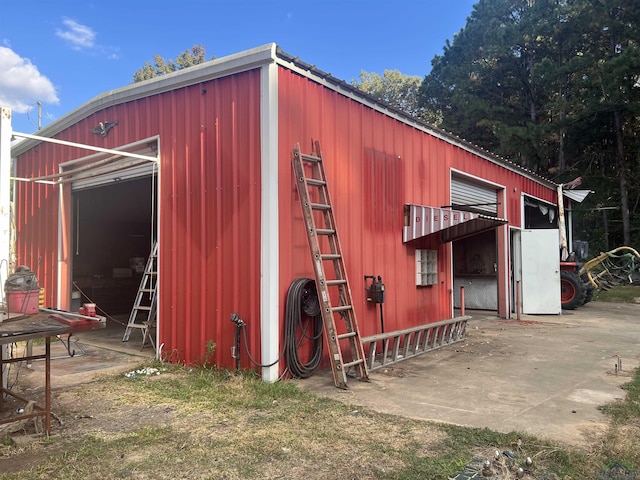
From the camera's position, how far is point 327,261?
20.9 ft

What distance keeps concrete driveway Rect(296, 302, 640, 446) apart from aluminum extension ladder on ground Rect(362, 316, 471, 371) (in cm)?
15

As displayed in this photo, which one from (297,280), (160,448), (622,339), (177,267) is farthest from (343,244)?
(622,339)

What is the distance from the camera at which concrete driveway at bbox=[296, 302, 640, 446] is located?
4312 mm

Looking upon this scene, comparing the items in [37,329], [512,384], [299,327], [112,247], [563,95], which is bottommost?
[512,384]

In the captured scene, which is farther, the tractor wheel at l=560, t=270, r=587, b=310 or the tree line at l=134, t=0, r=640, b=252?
the tree line at l=134, t=0, r=640, b=252

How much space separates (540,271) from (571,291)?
1.89 metres

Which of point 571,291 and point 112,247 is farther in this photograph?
point 571,291

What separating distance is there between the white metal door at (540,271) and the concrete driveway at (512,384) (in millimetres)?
3247

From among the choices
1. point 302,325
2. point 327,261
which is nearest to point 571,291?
point 327,261

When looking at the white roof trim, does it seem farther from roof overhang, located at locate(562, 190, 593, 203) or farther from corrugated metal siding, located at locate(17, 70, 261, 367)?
roof overhang, located at locate(562, 190, 593, 203)

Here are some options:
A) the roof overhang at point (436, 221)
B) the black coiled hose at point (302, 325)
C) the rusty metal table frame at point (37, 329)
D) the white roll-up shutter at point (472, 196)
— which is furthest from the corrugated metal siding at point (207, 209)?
the white roll-up shutter at point (472, 196)

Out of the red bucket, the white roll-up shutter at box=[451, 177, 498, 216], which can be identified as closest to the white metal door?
the white roll-up shutter at box=[451, 177, 498, 216]

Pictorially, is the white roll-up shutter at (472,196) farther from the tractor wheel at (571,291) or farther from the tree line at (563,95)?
the tree line at (563,95)

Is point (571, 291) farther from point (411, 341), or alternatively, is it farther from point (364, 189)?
point (364, 189)
